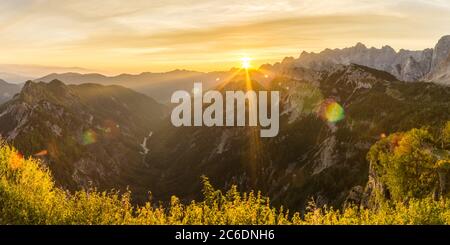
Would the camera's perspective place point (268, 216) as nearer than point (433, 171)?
Yes

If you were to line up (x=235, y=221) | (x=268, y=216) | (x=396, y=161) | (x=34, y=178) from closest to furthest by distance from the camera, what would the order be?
Result: (x=235, y=221) → (x=268, y=216) → (x=34, y=178) → (x=396, y=161)

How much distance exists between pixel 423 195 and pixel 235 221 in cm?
5965

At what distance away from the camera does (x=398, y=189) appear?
88.2 metres

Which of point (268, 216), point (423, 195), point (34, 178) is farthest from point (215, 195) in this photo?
point (423, 195)

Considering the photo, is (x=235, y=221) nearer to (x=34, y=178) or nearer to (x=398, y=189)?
(x=34, y=178)

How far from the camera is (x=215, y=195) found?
39.9 metres

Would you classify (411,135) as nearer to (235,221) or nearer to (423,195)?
(423,195)
